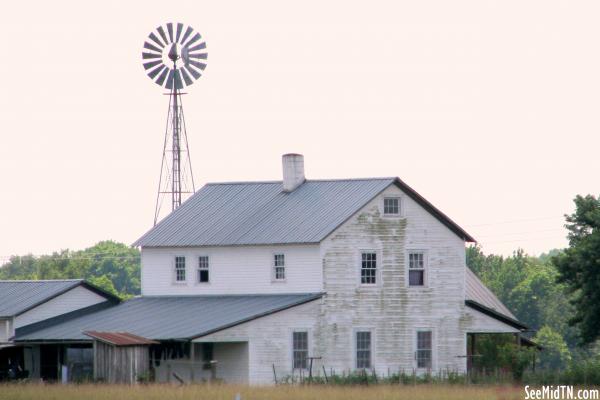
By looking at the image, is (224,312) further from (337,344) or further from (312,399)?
(312,399)

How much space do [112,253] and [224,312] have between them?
11636 centimetres

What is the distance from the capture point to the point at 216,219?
6394 centimetres

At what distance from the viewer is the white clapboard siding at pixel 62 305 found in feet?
201

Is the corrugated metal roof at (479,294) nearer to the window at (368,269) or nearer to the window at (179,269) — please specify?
the window at (368,269)

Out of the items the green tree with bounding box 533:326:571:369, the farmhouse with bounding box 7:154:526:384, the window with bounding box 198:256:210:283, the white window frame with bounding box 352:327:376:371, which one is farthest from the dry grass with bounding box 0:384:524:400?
the green tree with bounding box 533:326:571:369

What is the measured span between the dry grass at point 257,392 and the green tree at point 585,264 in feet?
22.8

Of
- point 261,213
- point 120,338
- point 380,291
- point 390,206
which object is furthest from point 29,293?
point 390,206

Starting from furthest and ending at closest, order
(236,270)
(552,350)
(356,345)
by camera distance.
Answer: (552,350) → (236,270) → (356,345)

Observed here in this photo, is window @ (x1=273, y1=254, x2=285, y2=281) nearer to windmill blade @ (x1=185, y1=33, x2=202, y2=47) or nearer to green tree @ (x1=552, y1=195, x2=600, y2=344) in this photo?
green tree @ (x1=552, y1=195, x2=600, y2=344)

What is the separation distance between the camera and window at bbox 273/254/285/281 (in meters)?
59.7

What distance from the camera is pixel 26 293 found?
6362 centimetres

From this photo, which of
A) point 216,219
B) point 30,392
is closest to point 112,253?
point 216,219

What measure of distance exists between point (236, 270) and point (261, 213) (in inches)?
118

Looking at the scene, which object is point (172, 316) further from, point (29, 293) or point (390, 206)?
point (390, 206)
